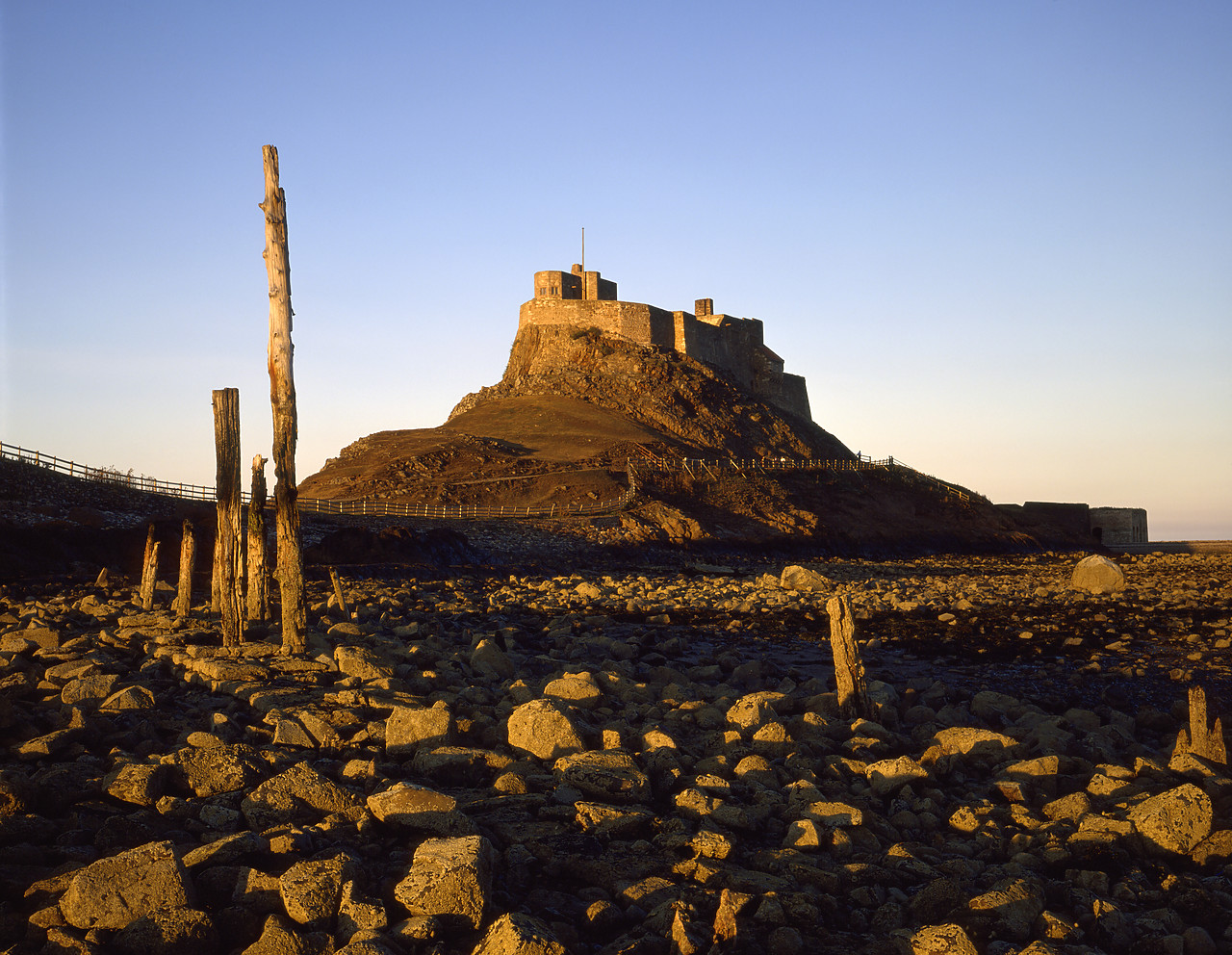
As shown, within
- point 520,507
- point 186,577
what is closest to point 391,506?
point 520,507

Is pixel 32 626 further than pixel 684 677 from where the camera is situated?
No

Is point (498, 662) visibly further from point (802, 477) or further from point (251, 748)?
point (802, 477)

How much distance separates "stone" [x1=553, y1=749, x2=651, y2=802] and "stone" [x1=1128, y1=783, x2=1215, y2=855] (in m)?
3.41

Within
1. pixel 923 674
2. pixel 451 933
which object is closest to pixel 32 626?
pixel 451 933

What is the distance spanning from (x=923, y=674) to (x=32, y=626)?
12.3m

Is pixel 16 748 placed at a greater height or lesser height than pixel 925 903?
greater

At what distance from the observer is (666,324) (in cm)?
8438

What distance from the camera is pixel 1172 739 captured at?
33.3ft

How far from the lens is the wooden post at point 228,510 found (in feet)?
36.4

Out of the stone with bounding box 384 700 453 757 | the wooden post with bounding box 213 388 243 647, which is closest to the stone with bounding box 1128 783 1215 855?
the stone with bounding box 384 700 453 757

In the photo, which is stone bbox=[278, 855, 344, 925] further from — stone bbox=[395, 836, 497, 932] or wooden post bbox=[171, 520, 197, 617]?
wooden post bbox=[171, 520, 197, 617]

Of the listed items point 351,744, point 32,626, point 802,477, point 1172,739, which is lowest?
point 1172,739

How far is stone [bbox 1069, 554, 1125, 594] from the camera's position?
26.6 metres

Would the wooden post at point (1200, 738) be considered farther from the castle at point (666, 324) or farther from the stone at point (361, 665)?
the castle at point (666, 324)
